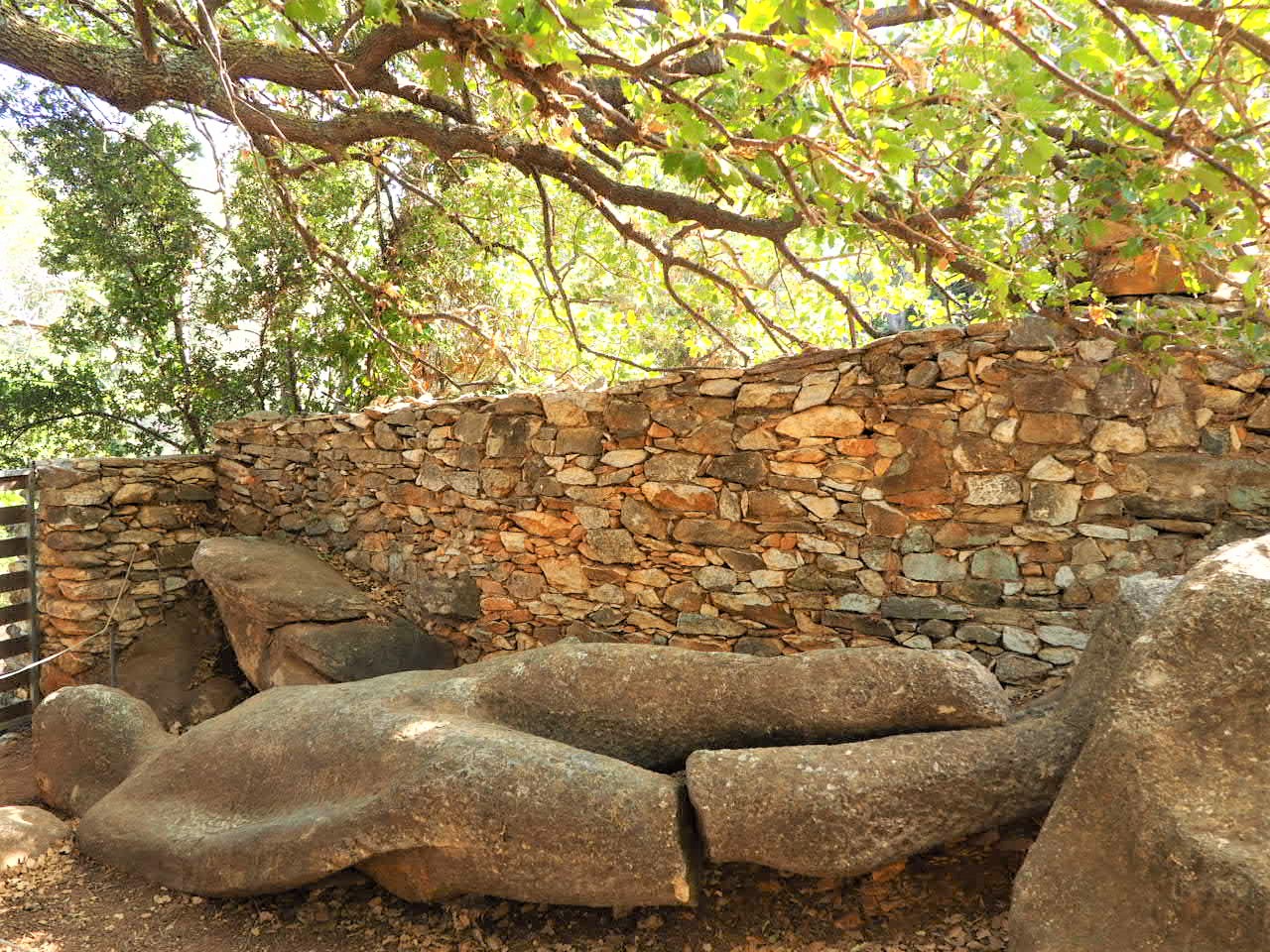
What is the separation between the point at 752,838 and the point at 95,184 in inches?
261

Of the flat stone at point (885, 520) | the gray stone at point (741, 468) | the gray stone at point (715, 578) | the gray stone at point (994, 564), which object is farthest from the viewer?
the gray stone at point (715, 578)

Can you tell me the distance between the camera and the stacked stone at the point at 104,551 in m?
4.96

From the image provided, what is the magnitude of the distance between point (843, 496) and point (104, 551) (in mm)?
4394

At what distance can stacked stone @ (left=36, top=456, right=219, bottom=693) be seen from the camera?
4.96 meters

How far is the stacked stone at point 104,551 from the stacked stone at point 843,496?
1.67m

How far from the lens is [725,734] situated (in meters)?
2.56

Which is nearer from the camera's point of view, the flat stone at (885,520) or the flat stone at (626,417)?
the flat stone at (885,520)

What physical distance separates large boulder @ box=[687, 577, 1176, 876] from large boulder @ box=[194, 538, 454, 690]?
8.43 ft

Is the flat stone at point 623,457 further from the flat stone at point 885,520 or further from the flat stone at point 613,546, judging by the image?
the flat stone at point 885,520

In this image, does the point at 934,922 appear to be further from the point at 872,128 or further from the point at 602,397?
the point at 602,397

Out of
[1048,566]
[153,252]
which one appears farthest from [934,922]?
[153,252]

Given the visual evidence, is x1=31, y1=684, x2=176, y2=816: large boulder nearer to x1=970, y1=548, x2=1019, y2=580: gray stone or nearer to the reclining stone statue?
the reclining stone statue

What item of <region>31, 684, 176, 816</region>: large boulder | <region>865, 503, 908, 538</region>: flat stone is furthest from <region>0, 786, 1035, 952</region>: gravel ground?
<region>865, 503, 908, 538</region>: flat stone

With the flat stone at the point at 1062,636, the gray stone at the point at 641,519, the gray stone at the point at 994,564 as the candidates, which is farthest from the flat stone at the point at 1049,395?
the gray stone at the point at 641,519
